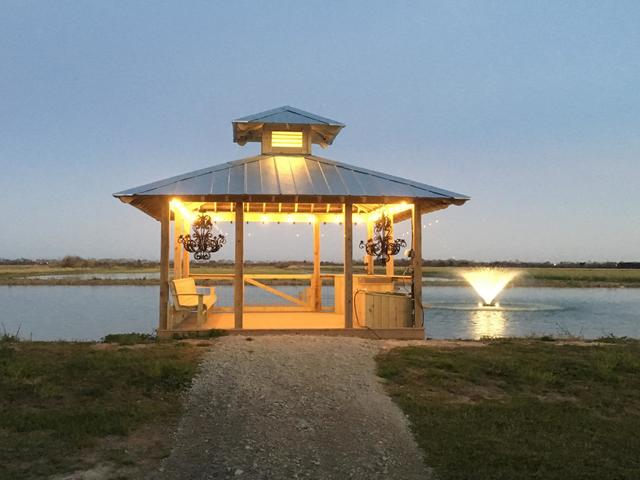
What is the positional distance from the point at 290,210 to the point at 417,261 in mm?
4570

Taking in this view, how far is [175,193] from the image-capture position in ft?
36.4

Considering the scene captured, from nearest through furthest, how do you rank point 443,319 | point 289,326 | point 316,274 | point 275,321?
point 289,326 → point 275,321 → point 316,274 → point 443,319

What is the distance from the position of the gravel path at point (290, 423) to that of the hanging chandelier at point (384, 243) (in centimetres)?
450

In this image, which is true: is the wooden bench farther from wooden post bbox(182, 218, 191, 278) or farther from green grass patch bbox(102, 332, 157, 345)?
wooden post bbox(182, 218, 191, 278)

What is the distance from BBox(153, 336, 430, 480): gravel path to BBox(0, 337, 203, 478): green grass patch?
1.13 ft

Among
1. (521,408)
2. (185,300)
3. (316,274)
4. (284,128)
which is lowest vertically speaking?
(521,408)

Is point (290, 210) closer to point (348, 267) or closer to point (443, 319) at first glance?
point (348, 267)

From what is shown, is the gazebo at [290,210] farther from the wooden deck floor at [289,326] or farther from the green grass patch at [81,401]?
the green grass patch at [81,401]

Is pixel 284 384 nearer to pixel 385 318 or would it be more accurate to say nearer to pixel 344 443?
pixel 344 443

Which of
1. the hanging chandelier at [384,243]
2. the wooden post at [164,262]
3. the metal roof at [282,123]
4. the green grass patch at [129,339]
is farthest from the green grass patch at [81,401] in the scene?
the metal roof at [282,123]

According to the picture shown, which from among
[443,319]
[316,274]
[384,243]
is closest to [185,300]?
[384,243]

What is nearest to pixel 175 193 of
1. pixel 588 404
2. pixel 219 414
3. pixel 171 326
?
pixel 171 326

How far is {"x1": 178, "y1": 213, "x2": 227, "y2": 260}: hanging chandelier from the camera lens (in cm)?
1271

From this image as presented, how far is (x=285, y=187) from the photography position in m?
11.7
